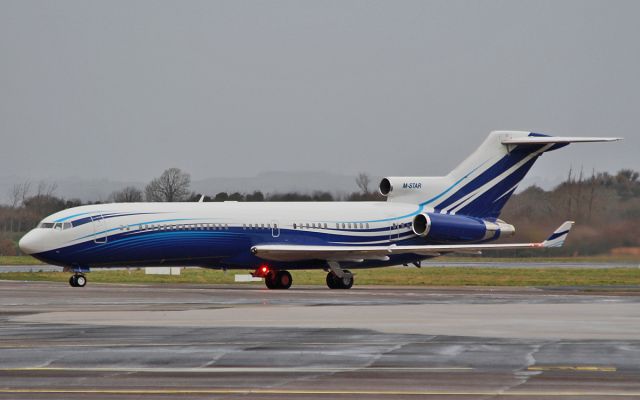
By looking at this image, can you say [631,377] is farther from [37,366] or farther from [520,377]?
[37,366]

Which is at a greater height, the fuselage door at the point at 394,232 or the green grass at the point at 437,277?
the fuselage door at the point at 394,232

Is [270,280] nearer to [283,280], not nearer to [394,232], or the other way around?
[283,280]

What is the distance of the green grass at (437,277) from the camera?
57209 mm

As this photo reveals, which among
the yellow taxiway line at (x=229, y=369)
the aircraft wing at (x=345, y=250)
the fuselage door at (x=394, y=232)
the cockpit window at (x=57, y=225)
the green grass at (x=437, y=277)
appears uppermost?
the cockpit window at (x=57, y=225)

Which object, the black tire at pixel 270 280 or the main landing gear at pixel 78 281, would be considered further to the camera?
the black tire at pixel 270 280

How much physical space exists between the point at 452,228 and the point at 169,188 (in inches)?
1400

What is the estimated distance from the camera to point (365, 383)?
17078mm

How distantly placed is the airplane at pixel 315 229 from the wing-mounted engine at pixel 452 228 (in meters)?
0.05

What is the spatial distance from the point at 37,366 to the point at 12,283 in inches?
1365

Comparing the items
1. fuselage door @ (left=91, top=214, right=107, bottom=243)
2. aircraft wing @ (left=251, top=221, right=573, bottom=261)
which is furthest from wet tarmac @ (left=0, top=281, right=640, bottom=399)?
aircraft wing @ (left=251, top=221, right=573, bottom=261)

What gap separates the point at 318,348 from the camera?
22.4 meters

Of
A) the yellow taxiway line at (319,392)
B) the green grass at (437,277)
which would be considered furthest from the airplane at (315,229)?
the yellow taxiway line at (319,392)

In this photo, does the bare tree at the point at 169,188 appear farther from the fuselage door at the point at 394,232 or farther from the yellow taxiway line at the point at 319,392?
the yellow taxiway line at the point at 319,392

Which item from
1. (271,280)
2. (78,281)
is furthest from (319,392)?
(271,280)
